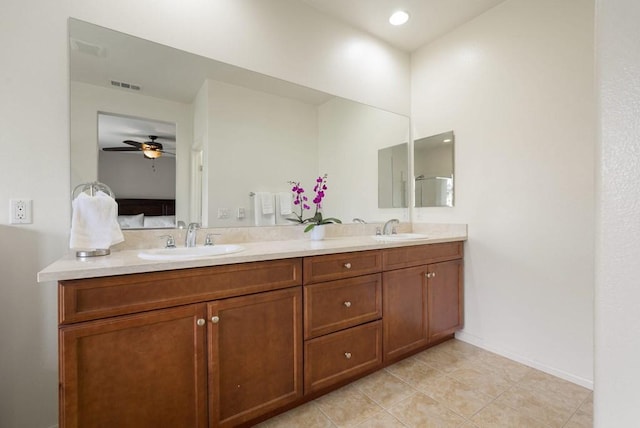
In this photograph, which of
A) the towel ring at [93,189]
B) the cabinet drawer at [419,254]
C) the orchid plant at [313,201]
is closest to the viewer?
the towel ring at [93,189]

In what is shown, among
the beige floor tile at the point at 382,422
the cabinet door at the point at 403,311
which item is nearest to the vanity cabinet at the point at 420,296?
the cabinet door at the point at 403,311

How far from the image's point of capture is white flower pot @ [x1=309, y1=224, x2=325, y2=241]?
203 centimetres

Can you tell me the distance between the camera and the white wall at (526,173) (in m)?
1.79

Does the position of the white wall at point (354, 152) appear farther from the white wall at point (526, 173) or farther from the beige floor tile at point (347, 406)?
the beige floor tile at point (347, 406)

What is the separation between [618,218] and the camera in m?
0.57

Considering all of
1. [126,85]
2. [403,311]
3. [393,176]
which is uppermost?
[126,85]

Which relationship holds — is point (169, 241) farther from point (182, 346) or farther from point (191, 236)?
point (182, 346)

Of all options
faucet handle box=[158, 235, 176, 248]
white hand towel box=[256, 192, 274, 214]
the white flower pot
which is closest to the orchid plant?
the white flower pot

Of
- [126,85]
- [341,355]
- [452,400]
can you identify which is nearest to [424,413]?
[452,400]

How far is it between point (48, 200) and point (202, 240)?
0.72m

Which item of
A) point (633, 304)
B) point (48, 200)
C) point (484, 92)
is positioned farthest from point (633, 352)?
point (484, 92)

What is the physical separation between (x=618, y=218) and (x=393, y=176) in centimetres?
216

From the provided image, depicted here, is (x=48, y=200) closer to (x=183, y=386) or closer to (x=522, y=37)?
(x=183, y=386)

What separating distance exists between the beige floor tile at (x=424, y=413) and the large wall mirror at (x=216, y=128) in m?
1.31
